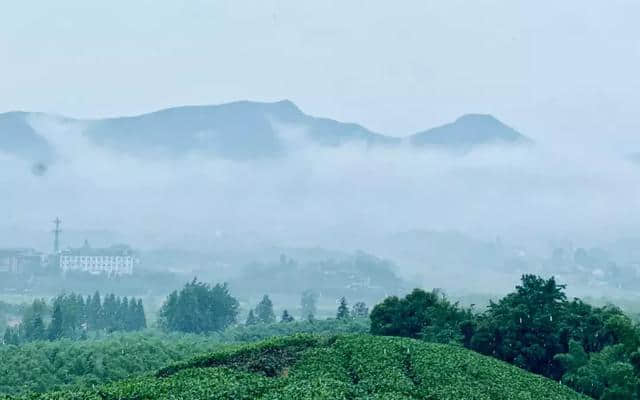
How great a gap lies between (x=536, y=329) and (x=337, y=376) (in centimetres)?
2373

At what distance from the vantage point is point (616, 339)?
54.2 meters

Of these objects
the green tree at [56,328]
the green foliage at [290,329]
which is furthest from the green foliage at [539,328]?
the green tree at [56,328]

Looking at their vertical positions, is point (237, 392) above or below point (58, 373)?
above

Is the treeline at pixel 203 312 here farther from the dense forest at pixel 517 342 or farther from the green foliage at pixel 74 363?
the green foliage at pixel 74 363

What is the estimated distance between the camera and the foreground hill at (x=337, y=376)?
34.4 metres

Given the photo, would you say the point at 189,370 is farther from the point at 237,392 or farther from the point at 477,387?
the point at 477,387

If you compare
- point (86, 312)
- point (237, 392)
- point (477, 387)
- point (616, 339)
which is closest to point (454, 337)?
point (616, 339)

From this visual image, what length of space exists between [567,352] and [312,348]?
22.0 metres

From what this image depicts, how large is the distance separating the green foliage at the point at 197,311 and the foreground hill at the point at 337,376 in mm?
74185

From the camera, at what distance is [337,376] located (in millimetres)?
40500

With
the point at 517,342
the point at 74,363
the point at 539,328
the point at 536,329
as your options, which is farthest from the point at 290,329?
the point at 539,328

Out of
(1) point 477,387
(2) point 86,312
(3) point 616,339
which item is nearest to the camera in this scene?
(1) point 477,387

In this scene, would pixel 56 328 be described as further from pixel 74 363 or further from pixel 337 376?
pixel 337 376

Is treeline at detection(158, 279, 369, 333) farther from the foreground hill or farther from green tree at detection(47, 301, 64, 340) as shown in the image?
the foreground hill
